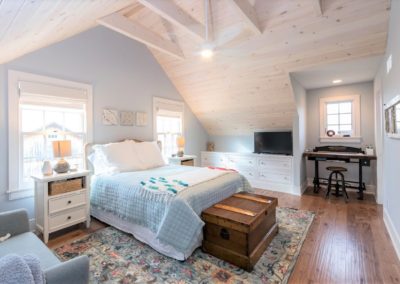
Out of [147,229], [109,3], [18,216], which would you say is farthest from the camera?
[147,229]

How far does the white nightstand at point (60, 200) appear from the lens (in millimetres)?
2367

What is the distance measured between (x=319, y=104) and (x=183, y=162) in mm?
3319

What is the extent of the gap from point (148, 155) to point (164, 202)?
160cm

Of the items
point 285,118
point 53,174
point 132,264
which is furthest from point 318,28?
point 53,174

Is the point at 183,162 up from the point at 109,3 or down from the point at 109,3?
down

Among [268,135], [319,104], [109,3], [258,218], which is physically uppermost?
[109,3]

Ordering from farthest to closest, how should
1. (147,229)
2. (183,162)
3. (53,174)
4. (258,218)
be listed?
(183,162), (53,174), (147,229), (258,218)

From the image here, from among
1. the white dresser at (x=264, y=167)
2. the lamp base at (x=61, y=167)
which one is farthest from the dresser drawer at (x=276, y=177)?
the lamp base at (x=61, y=167)

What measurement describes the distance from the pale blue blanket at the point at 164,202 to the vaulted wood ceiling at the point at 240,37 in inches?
67.4

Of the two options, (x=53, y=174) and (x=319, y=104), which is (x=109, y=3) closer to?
(x=53, y=174)

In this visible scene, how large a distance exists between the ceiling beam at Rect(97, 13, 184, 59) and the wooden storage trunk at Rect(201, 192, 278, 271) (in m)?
2.48

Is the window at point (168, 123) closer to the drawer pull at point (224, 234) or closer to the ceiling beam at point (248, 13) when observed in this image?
the ceiling beam at point (248, 13)

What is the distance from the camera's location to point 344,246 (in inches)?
90.0

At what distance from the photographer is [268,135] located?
15.4ft
